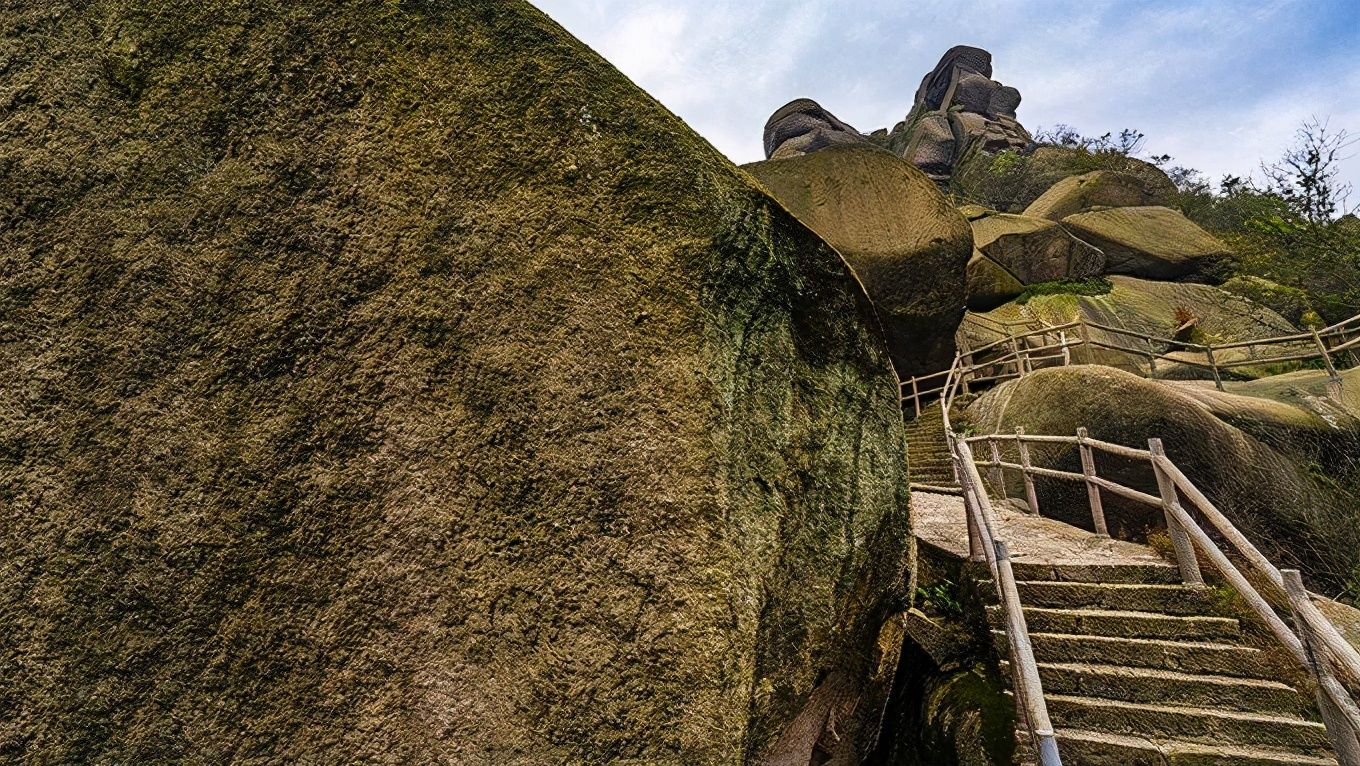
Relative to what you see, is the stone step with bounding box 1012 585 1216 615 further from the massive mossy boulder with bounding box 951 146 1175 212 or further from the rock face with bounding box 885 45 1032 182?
the rock face with bounding box 885 45 1032 182

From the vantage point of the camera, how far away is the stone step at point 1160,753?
324 centimetres

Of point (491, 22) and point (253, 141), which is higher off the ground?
point (491, 22)

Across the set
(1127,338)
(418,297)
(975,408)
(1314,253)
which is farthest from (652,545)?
(1127,338)

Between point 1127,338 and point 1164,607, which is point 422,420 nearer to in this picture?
point 1164,607

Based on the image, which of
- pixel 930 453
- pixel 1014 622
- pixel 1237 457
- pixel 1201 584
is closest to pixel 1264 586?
pixel 1201 584

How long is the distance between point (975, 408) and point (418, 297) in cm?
1187

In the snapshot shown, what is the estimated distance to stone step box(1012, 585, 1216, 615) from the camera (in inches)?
166

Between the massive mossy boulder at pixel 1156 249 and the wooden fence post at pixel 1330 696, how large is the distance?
2221 cm

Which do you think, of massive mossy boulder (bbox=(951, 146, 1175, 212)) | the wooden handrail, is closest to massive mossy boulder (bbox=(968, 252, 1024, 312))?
massive mossy boulder (bbox=(951, 146, 1175, 212))

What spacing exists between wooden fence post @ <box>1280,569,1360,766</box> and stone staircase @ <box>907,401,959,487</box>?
6.65 metres

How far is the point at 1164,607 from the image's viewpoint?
4.26m

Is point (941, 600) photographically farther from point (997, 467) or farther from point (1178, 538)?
point (997, 467)

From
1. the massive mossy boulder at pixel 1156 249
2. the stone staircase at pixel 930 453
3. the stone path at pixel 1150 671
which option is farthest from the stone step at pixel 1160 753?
the massive mossy boulder at pixel 1156 249

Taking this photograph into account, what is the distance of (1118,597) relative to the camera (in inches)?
174
